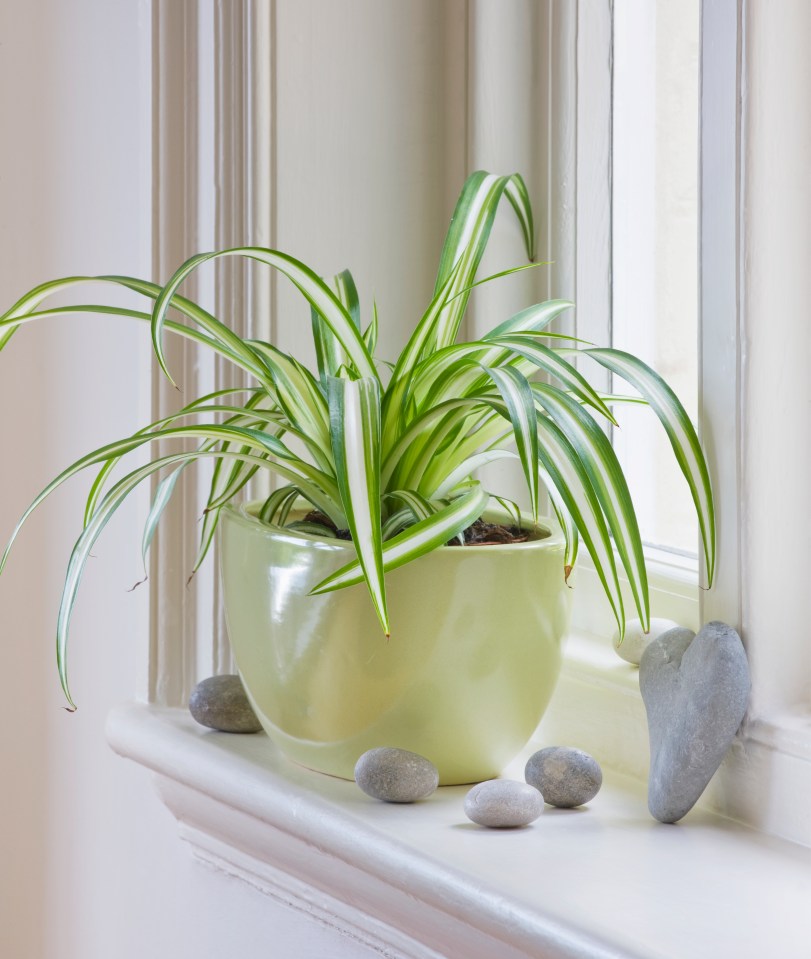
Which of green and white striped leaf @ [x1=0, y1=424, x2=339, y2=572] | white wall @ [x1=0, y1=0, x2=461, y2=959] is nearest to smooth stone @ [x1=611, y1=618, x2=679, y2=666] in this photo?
green and white striped leaf @ [x1=0, y1=424, x2=339, y2=572]

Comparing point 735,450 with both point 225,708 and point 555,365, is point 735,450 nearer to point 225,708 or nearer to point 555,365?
point 555,365

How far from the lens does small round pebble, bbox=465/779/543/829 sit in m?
0.65

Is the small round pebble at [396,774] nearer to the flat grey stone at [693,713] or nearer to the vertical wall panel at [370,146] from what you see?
the flat grey stone at [693,713]

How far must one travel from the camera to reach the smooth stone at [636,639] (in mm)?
762

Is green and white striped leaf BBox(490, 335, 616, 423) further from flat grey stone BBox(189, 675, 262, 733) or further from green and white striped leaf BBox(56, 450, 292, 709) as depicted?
flat grey stone BBox(189, 675, 262, 733)

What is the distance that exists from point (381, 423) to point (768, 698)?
0.29 m

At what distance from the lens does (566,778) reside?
2.26ft

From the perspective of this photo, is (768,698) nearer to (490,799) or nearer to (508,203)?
(490,799)

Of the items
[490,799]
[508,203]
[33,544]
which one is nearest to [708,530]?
[490,799]

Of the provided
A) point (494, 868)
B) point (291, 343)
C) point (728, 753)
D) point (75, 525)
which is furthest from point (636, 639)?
point (75, 525)

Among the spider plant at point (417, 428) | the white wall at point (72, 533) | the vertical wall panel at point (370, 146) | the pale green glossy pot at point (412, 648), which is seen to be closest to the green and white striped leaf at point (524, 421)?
the spider plant at point (417, 428)

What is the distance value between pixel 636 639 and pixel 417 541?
235 mm

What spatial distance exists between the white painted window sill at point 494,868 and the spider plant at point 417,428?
14 centimetres

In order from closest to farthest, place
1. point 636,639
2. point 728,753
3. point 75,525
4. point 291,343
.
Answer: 1. point 728,753
2. point 636,639
3. point 291,343
4. point 75,525
